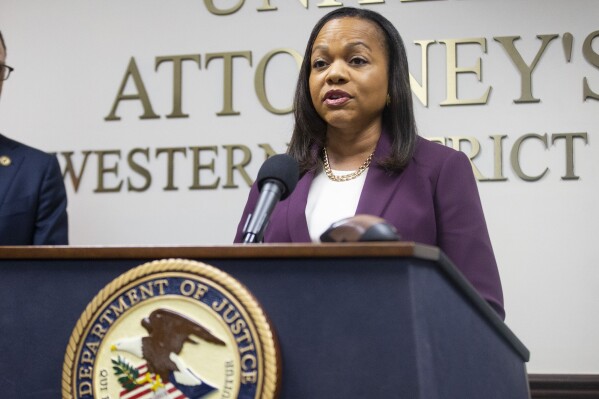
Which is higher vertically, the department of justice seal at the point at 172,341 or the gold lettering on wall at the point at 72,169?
the gold lettering on wall at the point at 72,169

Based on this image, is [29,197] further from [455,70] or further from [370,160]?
[455,70]

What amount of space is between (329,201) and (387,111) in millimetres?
320

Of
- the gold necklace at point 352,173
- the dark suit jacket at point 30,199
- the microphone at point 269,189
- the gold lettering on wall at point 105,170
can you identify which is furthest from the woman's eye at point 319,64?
the gold lettering on wall at point 105,170

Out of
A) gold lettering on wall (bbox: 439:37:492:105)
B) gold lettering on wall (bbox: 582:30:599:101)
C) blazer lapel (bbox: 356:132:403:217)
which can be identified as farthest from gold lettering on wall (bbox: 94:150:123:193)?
blazer lapel (bbox: 356:132:403:217)

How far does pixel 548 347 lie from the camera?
3949mm

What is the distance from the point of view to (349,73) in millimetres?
2428

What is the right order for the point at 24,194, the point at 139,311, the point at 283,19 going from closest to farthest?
the point at 139,311
the point at 24,194
the point at 283,19

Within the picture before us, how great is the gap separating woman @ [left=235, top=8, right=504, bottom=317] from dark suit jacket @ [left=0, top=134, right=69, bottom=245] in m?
1.44

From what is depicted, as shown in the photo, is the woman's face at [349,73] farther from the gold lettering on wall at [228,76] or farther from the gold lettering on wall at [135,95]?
the gold lettering on wall at [135,95]

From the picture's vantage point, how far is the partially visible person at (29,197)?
3.64m

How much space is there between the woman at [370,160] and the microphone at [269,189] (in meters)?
0.43

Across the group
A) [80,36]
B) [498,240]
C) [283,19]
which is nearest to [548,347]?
[498,240]

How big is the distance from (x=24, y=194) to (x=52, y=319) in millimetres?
2250

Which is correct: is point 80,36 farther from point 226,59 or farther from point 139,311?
point 139,311
